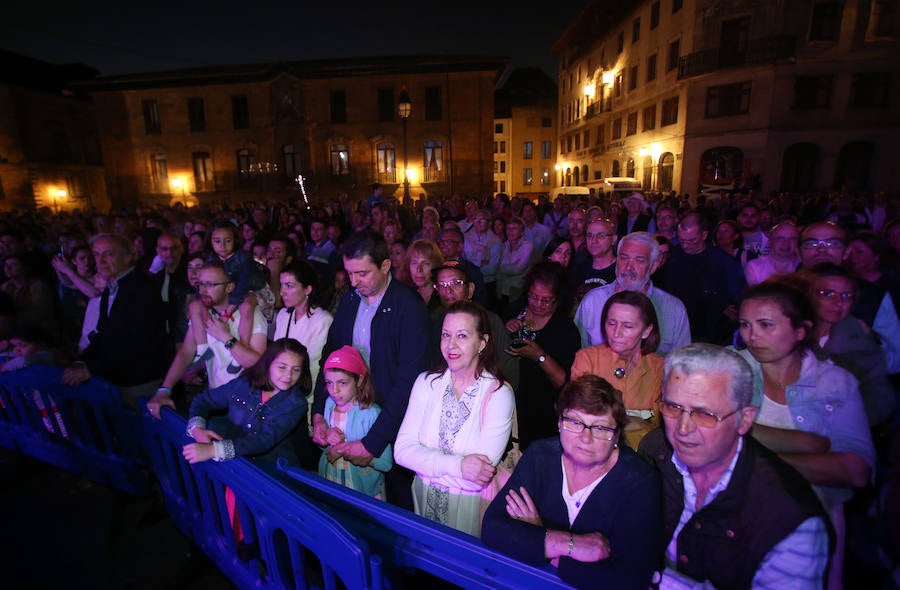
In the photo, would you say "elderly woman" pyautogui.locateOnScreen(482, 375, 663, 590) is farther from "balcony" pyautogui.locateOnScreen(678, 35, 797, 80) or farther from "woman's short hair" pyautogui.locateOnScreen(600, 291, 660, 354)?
"balcony" pyautogui.locateOnScreen(678, 35, 797, 80)

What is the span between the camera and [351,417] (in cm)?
290

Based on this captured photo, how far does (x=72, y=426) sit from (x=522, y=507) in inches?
159

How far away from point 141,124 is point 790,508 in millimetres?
38133

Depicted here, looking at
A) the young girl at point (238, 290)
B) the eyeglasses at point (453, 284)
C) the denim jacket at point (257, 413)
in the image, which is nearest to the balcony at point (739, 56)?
the eyeglasses at point (453, 284)

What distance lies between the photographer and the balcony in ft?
68.5

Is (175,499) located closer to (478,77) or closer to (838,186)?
(478,77)

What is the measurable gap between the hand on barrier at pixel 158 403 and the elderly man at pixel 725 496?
3.21 m

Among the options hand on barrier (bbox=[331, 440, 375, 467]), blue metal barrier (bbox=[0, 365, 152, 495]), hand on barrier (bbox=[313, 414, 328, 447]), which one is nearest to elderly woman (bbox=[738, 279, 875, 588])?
hand on barrier (bbox=[331, 440, 375, 467])

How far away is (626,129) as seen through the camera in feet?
102

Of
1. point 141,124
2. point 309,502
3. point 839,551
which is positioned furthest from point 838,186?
point 141,124

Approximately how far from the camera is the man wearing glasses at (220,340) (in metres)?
3.18

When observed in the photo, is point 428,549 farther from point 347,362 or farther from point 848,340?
point 848,340

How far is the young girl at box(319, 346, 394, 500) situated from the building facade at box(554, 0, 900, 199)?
→ 21522mm

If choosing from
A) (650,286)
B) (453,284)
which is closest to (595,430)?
(453,284)
